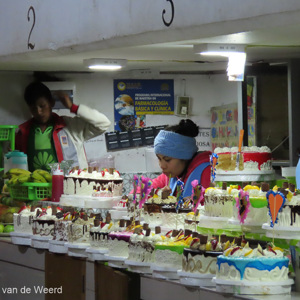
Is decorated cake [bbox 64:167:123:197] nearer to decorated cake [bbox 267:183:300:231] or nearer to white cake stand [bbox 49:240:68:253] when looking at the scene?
white cake stand [bbox 49:240:68:253]

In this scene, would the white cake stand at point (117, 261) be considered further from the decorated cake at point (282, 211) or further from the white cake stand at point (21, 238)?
the white cake stand at point (21, 238)

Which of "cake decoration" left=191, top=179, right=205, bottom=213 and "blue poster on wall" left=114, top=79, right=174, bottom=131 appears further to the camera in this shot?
"blue poster on wall" left=114, top=79, right=174, bottom=131

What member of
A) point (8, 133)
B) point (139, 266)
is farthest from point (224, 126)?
point (139, 266)

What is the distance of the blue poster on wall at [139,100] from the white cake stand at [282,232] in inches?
178

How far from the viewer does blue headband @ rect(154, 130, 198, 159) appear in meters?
6.59

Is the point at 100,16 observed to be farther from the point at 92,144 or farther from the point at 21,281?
the point at 92,144

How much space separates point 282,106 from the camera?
6914 millimetres

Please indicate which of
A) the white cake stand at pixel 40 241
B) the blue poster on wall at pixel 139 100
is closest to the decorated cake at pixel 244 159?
the white cake stand at pixel 40 241

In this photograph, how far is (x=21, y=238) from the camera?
613 centimetres

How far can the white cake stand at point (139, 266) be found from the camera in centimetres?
450

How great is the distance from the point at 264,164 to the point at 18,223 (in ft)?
6.76

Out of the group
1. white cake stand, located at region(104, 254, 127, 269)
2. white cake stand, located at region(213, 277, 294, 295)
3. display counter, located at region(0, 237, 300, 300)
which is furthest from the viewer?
white cake stand, located at region(104, 254, 127, 269)

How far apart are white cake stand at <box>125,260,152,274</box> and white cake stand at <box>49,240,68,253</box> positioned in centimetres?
106

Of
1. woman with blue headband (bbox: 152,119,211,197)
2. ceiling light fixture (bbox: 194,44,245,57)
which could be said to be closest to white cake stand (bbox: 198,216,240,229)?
ceiling light fixture (bbox: 194,44,245,57)
